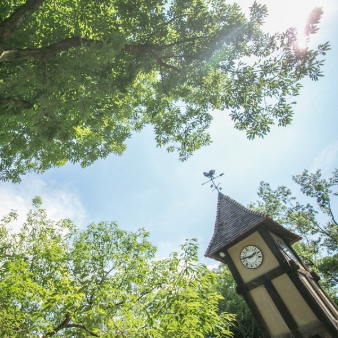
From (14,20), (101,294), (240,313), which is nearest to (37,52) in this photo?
(14,20)

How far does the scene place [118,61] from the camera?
7816 millimetres

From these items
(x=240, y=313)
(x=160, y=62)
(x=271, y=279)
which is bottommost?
(x=271, y=279)

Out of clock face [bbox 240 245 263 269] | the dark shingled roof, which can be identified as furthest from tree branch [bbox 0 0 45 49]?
clock face [bbox 240 245 263 269]

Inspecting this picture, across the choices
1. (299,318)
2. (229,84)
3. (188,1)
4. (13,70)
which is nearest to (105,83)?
(13,70)

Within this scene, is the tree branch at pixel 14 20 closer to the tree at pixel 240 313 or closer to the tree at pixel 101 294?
the tree at pixel 101 294

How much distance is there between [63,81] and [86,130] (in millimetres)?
3799

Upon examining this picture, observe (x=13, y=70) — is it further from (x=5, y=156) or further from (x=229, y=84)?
(x=229, y=84)

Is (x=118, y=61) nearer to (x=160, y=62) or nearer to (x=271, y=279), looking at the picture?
(x=160, y=62)

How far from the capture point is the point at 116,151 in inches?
458

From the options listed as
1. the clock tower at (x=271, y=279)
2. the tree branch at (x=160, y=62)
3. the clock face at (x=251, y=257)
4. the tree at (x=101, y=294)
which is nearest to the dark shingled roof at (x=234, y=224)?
→ the clock tower at (x=271, y=279)

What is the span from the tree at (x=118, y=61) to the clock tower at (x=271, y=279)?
490 centimetres

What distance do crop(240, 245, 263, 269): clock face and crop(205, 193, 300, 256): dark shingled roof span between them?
2.29 feet

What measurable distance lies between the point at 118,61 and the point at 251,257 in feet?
30.4

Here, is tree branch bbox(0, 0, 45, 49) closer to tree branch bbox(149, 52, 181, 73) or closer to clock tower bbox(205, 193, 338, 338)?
tree branch bbox(149, 52, 181, 73)
